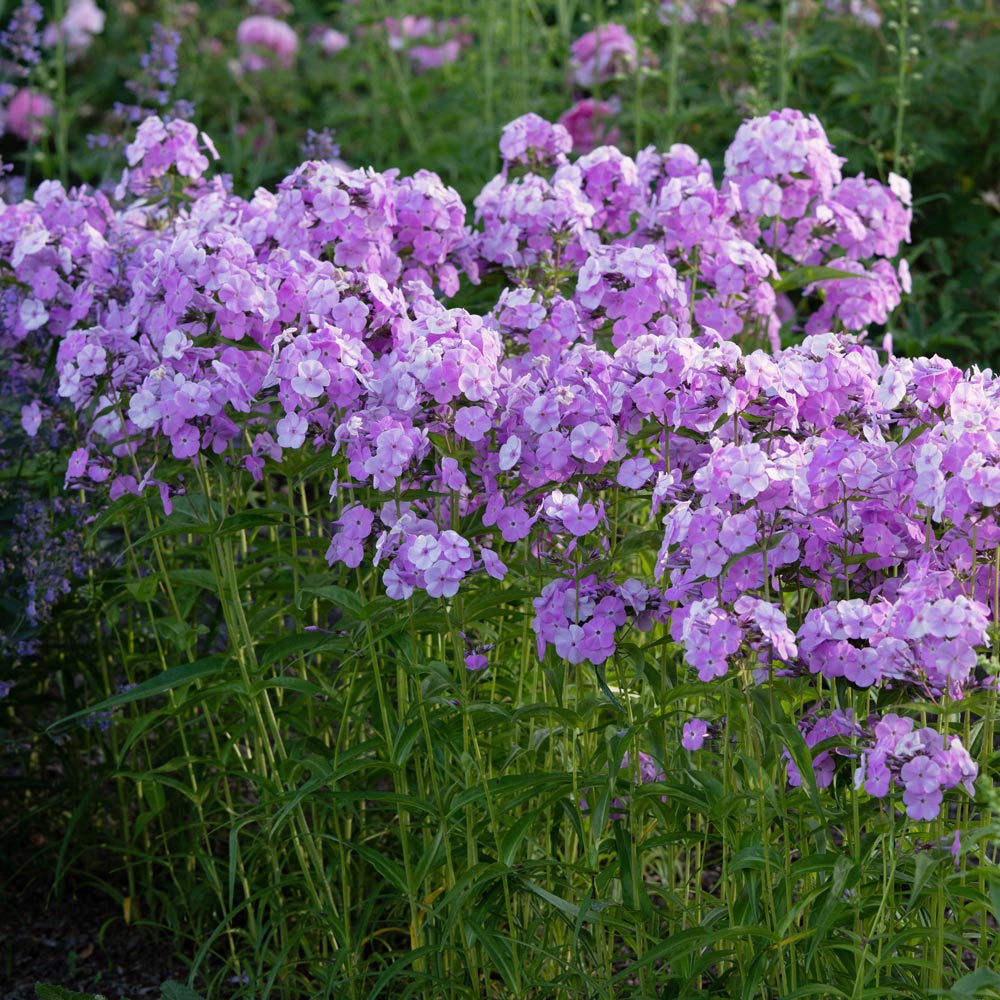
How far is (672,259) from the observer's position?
2.95 meters

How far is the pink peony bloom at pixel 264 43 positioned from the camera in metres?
7.14

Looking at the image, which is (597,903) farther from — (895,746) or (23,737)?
(23,737)

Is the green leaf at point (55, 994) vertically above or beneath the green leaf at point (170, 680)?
beneath

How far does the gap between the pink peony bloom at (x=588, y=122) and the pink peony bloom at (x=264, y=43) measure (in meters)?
2.57

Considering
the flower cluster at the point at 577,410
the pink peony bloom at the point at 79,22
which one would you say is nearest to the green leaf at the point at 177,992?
the flower cluster at the point at 577,410

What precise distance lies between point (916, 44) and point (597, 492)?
11.1 feet

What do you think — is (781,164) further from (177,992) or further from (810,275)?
(177,992)

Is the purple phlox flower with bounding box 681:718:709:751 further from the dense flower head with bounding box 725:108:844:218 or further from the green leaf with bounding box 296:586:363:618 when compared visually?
the dense flower head with bounding box 725:108:844:218

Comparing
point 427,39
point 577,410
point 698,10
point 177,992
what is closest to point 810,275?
point 577,410

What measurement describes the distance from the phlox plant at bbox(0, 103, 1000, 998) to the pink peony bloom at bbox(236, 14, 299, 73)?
426 cm

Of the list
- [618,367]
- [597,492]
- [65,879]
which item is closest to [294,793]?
[597,492]

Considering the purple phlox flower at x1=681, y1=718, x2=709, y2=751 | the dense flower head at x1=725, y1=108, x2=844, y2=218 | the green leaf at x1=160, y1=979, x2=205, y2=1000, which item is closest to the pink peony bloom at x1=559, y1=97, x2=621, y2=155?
the dense flower head at x1=725, y1=108, x2=844, y2=218

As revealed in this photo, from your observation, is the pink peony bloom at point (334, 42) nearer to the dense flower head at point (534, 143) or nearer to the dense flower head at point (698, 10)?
the dense flower head at point (698, 10)

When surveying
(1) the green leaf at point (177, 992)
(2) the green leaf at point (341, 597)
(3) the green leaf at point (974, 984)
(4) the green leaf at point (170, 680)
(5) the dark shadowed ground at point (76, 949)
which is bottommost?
(5) the dark shadowed ground at point (76, 949)
